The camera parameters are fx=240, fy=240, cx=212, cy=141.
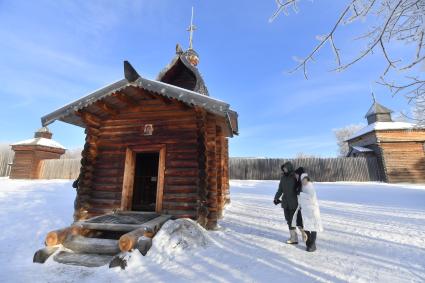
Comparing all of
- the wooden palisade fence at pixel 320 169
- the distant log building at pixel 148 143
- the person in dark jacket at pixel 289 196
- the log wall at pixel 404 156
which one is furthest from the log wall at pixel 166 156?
the log wall at pixel 404 156

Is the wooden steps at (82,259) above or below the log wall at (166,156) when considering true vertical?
below

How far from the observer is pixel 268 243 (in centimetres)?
567

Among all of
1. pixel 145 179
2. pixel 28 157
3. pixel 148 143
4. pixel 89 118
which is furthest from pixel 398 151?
pixel 28 157

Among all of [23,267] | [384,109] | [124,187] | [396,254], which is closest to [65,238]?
[23,267]

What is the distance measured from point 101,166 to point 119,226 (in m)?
3.09

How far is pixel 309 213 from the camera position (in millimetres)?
5152

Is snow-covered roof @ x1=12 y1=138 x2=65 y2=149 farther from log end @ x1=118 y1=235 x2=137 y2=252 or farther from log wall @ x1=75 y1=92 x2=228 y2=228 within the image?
log end @ x1=118 y1=235 x2=137 y2=252

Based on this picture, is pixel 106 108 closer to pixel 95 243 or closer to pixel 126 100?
pixel 126 100

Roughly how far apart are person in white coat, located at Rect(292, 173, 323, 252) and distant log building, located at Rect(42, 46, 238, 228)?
101 inches

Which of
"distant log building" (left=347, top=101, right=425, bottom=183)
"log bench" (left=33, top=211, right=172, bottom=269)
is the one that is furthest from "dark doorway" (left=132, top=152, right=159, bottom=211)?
"distant log building" (left=347, top=101, right=425, bottom=183)

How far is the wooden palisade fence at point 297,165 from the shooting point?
71.8 ft

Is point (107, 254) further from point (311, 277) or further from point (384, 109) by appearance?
point (384, 109)

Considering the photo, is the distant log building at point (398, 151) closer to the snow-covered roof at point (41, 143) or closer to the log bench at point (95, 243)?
the log bench at point (95, 243)

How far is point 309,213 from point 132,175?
5.36 m
